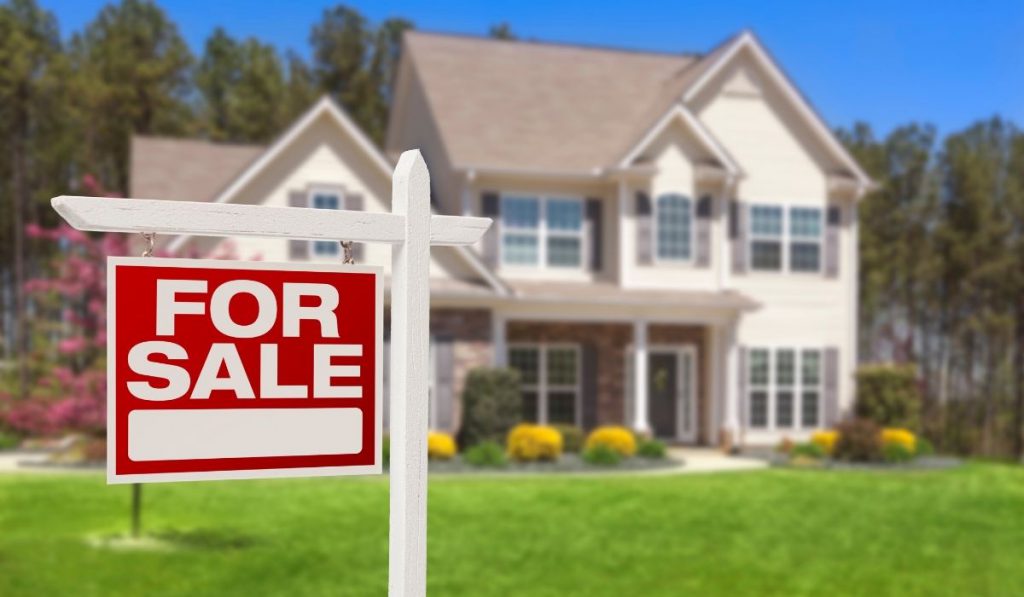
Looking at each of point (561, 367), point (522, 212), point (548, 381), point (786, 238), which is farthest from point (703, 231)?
point (548, 381)

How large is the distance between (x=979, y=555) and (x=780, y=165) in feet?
45.7

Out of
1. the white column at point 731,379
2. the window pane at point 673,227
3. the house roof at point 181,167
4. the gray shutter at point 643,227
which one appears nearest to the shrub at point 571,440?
the white column at point 731,379

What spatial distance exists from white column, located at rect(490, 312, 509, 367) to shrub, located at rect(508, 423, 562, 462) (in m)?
2.48

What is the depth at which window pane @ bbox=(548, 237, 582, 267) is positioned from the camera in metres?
23.2

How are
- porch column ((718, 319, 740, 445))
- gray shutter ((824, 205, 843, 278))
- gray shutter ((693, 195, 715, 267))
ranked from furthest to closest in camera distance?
gray shutter ((824, 205, 843, 278)) → gray shutter ((693, 195, 715, 267)) → porch column ((718, 319, 740, 445))

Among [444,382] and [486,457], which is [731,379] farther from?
[486,457]

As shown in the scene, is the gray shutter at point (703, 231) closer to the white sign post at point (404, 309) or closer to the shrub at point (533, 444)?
the shrub at point (533, 444)

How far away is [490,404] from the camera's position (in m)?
19.9

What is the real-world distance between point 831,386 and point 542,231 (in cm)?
732

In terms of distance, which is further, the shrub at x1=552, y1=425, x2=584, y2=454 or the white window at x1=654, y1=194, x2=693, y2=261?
the white window at x1=654, y1=194, x2=693, y2=261

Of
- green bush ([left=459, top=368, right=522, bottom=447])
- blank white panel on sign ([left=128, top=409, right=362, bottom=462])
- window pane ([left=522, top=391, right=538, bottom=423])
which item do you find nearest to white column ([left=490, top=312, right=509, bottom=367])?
green bush ([left=459, top=368, right=522, bottom=447])

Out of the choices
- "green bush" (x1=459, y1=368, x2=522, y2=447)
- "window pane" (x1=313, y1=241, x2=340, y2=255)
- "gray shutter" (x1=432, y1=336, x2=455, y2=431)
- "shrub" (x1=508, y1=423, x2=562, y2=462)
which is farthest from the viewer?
"window pane" (x1=313, y1=241, x2=340, y2=255)

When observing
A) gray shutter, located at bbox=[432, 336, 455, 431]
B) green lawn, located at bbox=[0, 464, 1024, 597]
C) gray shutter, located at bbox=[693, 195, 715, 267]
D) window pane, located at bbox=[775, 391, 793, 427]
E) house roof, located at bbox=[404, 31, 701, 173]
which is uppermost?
house roof, located at bbox=[404, 31, 701, 173]

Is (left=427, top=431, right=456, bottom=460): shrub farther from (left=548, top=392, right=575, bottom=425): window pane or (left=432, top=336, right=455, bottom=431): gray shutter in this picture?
(left=548, top=392, right=575, bottom=425): window pane
